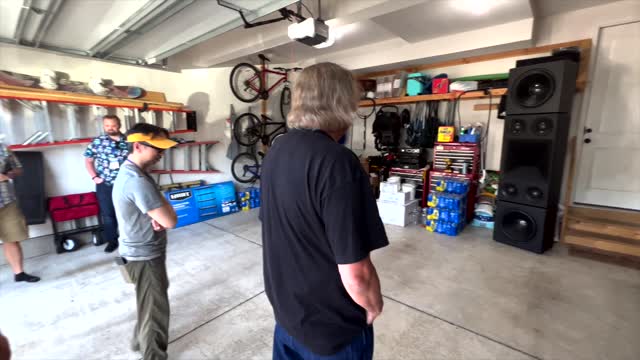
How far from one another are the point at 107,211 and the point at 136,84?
71.2 inches

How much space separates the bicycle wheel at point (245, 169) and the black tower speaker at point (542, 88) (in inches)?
158

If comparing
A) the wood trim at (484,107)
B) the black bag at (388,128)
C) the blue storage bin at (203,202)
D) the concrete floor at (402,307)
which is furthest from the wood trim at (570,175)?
the blue storage bin at (203,202)

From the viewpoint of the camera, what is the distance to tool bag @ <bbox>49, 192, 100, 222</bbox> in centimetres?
325

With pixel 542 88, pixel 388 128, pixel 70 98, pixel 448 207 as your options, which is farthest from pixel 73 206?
pixel 542 88

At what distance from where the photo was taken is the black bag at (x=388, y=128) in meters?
4.82

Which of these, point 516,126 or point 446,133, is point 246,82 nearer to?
point 446,133

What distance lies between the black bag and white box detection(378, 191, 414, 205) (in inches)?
41.6

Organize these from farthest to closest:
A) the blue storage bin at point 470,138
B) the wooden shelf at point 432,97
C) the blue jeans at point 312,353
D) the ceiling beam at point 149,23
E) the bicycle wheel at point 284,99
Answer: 1. the bicycle wheel at point 284,99
2. the blue storage bin at point 470,138
3. the wooden shelf at point 432,97
4. the ceiling beam at point 149,23
5. the blue jeans at point 312,353

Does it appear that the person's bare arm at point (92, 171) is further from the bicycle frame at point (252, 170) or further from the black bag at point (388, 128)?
the black bag at point (388, 128)

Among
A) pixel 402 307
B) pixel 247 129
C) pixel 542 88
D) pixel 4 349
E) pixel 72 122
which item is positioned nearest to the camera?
pixel 4 349

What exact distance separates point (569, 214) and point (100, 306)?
488cm

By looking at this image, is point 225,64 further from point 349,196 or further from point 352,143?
point 349,196

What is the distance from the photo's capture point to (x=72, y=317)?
2135mm

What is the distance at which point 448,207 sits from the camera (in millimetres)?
3736
